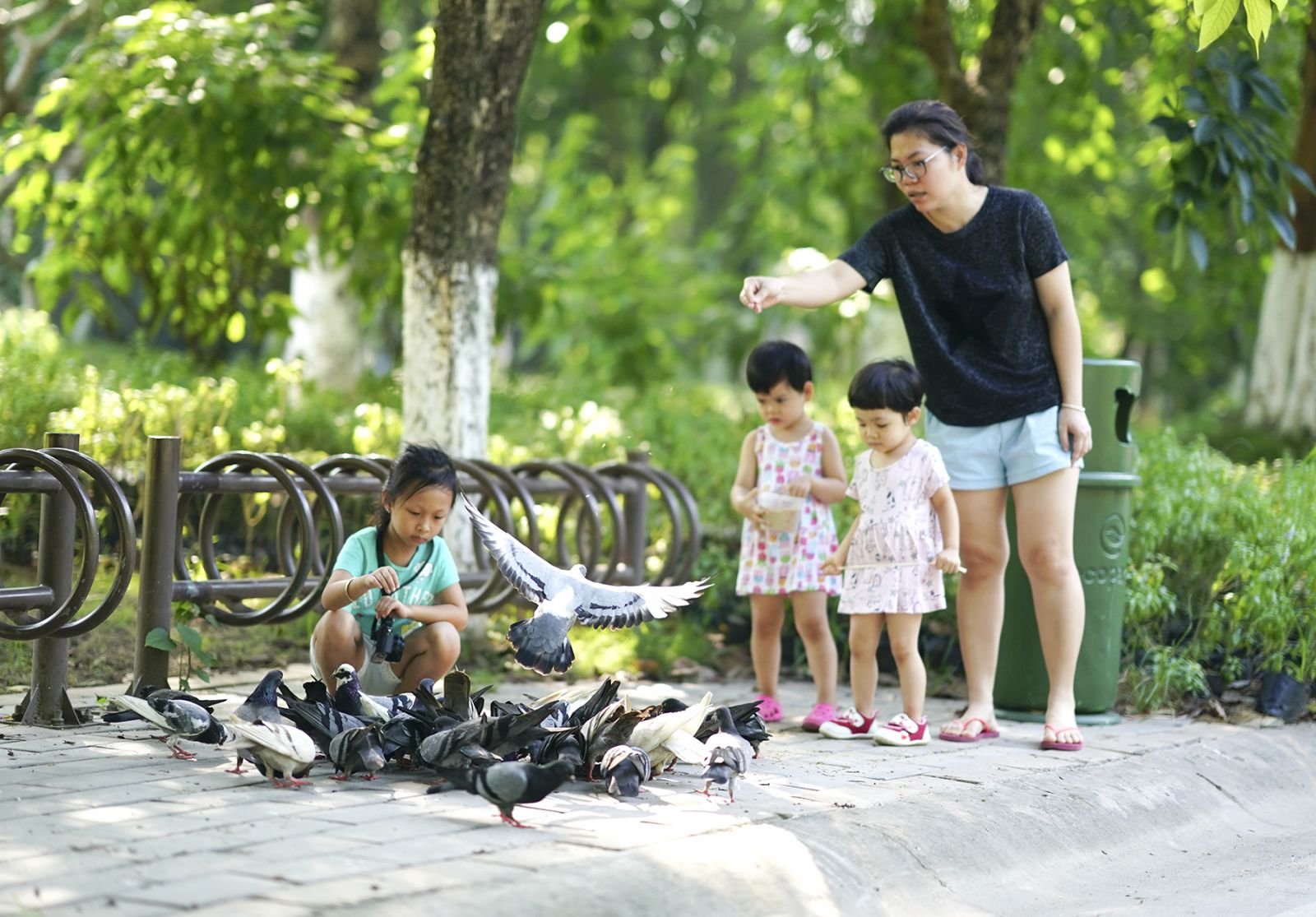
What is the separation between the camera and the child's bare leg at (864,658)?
5578 millimetres

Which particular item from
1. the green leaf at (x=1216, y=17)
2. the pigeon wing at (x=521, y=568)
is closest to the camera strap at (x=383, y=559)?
the pigeon wing at (x=521, y=568)

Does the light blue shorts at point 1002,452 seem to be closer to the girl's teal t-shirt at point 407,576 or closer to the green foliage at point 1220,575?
the green foliage at point 1220,575

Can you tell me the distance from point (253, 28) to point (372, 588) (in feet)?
17.6

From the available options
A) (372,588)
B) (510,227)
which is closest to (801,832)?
(372,588)

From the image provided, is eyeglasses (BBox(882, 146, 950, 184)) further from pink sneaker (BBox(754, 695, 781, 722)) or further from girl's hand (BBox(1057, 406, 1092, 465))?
pink sneaker (BBox(754, 695, 781, 722))

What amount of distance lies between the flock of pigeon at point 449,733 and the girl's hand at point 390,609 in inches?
10.1

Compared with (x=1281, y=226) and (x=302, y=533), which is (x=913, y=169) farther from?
(x=1281, y=226)

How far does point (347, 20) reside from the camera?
1098cm

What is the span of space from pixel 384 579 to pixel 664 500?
3000 millimetres

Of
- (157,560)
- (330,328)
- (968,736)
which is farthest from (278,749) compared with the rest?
(330,328)

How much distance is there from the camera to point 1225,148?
23.3ft

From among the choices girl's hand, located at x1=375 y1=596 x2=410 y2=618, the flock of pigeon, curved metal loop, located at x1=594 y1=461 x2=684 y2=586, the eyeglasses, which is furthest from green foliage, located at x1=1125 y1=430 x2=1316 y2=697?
girl's hand, located at x1=375 y1=596 x2=410 y2=618

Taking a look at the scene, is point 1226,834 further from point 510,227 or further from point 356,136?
point 510,227

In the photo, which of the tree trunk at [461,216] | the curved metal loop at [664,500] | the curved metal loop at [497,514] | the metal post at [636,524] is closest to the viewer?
the curved metal loop at [497,514]
